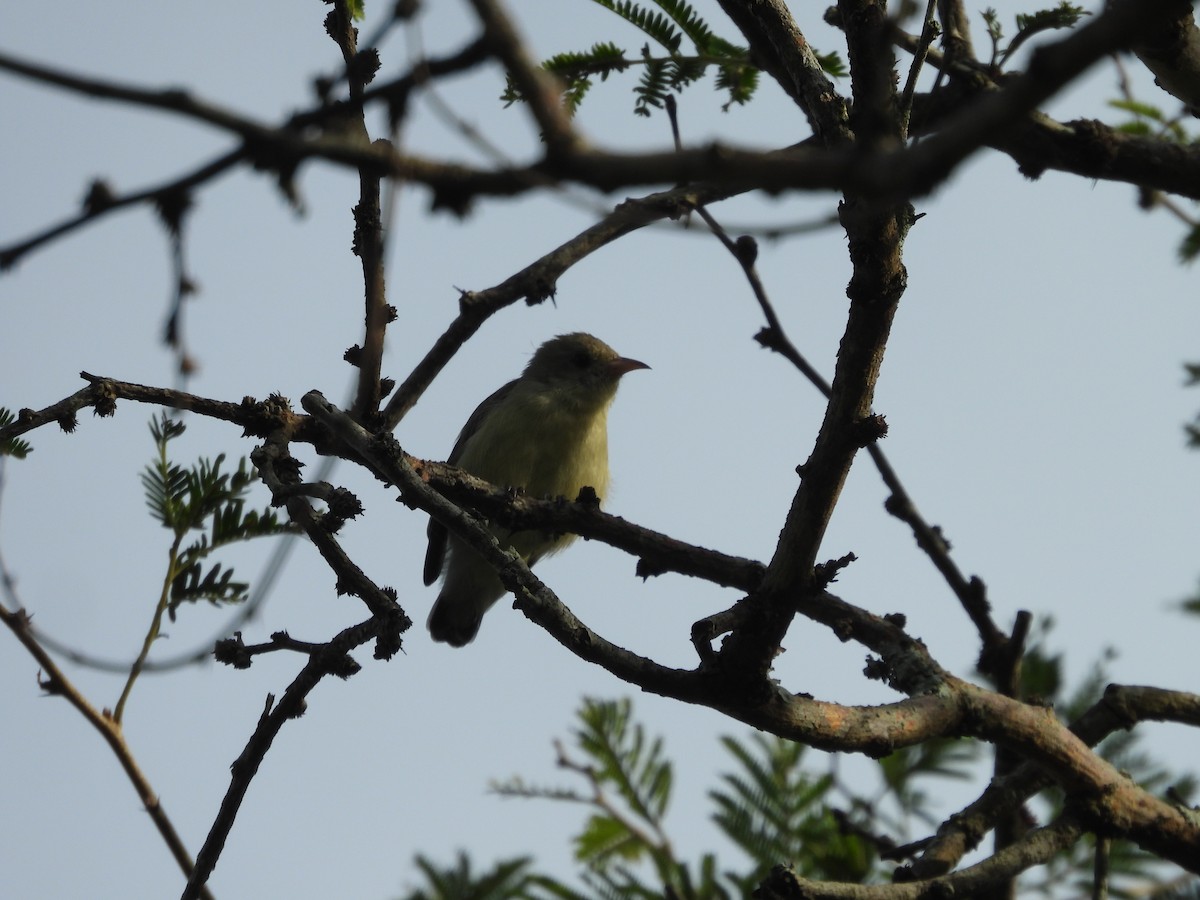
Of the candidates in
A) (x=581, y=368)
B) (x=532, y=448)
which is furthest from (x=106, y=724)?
(x=581, y=368)

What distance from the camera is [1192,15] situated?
4480 millimetres

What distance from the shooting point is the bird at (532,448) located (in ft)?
26.1

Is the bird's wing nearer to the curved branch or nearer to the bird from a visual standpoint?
the bird

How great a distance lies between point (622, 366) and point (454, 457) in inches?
52.1

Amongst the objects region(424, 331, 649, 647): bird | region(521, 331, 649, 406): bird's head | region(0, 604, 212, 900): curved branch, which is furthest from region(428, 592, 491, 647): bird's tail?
region(0, 604, 212, 900): curved branch

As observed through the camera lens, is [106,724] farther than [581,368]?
No

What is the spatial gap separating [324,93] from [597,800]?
15.8ft

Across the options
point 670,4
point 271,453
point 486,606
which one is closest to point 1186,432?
point 670,4

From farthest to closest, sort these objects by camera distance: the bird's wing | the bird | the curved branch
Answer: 1. the bird's wing
2. the bird
3. the curved branch

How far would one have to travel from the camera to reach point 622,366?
29.3 feet

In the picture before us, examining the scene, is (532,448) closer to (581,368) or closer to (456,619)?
(581,368)

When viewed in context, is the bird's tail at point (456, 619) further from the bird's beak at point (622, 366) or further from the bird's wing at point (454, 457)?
the bird's beak at point (622, 366)

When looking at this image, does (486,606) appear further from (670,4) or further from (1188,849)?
(1188,849)

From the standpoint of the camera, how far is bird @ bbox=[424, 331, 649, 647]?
7.94 meters
